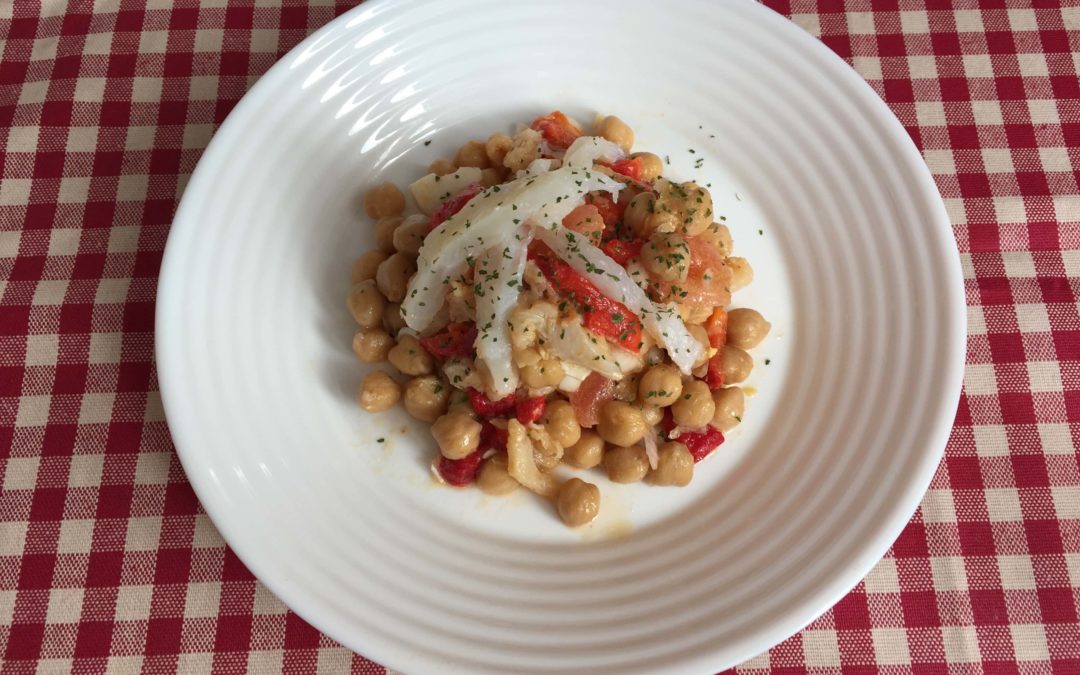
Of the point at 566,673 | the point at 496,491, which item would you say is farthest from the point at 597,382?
the point at 566,673

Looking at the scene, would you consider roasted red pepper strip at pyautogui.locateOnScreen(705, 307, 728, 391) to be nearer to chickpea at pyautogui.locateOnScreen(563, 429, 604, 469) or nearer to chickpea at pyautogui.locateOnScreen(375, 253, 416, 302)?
chickpea at pyautogui.locateOnScreen(563, 429, 604, 469)

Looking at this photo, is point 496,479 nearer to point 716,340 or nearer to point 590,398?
point 590,398

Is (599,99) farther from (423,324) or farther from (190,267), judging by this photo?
(190,267)

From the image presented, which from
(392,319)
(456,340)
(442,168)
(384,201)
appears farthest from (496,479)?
(442,168)

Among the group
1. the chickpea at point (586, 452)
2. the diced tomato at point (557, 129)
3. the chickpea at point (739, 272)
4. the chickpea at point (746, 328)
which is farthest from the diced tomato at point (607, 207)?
the chickpea at point (586, 452)

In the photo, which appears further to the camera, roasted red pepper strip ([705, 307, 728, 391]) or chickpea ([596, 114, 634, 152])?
chickpea ([596, 114, 634, 152])

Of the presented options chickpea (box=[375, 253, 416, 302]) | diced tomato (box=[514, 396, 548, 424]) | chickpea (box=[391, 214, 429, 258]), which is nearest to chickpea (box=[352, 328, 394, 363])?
chickpea (box=[375, 253, 416, 302])

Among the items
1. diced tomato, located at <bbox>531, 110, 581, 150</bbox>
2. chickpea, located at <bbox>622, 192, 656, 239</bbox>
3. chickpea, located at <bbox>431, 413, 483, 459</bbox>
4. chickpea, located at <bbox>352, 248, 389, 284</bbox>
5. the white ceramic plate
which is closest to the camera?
the white ceramic plate
